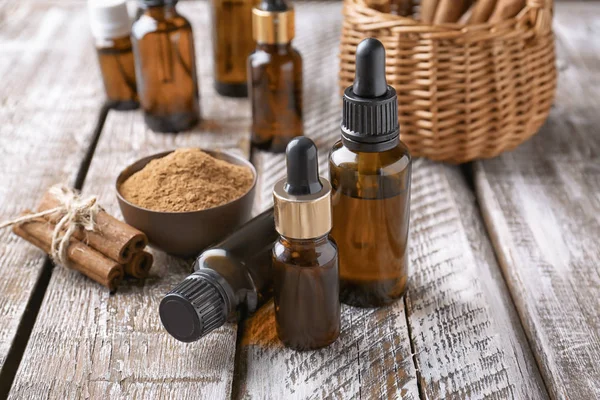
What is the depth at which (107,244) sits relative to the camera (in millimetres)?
875

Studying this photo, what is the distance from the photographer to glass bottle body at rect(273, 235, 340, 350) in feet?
2.39

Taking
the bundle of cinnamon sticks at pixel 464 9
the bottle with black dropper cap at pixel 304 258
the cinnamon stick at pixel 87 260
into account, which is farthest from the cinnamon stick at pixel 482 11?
the cinnamon stick at pixel 87 260

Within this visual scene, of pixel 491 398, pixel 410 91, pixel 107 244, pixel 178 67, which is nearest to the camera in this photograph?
pixel 491 398

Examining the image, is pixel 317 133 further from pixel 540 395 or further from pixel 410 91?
Result: pixel 540 395

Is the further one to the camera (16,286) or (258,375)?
(16,286)

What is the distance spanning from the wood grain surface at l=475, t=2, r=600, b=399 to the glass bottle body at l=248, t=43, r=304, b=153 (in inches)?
11.6

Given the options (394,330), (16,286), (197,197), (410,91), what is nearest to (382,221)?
(394,330)

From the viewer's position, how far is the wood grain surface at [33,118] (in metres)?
0.90

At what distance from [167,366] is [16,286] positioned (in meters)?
0.25

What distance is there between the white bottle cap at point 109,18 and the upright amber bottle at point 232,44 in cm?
15

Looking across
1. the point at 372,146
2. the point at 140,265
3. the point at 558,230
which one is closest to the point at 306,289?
the point at 372,146

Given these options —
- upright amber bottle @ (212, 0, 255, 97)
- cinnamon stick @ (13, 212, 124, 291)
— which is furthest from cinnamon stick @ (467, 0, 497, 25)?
cinnamon stick @ (13, 212, 124, 291)

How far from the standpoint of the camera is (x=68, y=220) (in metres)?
0.90

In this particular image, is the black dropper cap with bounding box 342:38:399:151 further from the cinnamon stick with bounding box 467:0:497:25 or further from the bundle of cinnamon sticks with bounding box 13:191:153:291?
the cinnamon stick with bounding box 467:0:497:25
